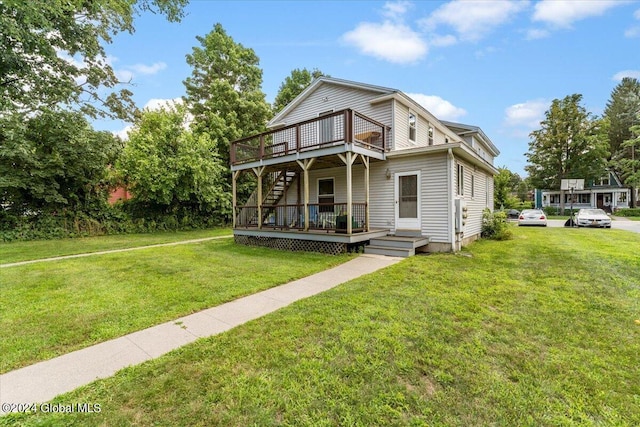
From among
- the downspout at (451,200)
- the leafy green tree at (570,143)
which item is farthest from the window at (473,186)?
the leafy green tree at (570,143)

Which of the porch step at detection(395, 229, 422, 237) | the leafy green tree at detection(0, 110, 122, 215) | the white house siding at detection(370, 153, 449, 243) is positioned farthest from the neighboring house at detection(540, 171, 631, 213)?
the leafy green tree at detection(0, 110, 122, 215)

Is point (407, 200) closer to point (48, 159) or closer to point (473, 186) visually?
point (473, 186)

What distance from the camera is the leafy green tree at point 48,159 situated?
38.8 ft

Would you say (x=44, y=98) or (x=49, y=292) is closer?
(x=49, y=292)

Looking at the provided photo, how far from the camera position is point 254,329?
3.57 metres

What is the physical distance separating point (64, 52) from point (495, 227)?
2051 centimetres

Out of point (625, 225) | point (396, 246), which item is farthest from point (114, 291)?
point (625, 225)

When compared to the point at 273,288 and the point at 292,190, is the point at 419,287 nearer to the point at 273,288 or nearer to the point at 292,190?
the point at 273,288

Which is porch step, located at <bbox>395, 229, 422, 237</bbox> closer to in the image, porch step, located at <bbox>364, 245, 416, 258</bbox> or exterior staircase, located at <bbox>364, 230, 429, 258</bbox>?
exterior staircase, located at <bbox>364, 230, 429, 258</bbox>

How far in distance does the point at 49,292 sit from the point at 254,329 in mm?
4574

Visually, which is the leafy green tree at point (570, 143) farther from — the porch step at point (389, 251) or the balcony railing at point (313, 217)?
the porch step at point (389, 251)

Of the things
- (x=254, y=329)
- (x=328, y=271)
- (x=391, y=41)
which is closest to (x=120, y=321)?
(x=254, y=329)

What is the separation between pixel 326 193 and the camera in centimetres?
1159

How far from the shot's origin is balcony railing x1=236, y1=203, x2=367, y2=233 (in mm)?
9094
